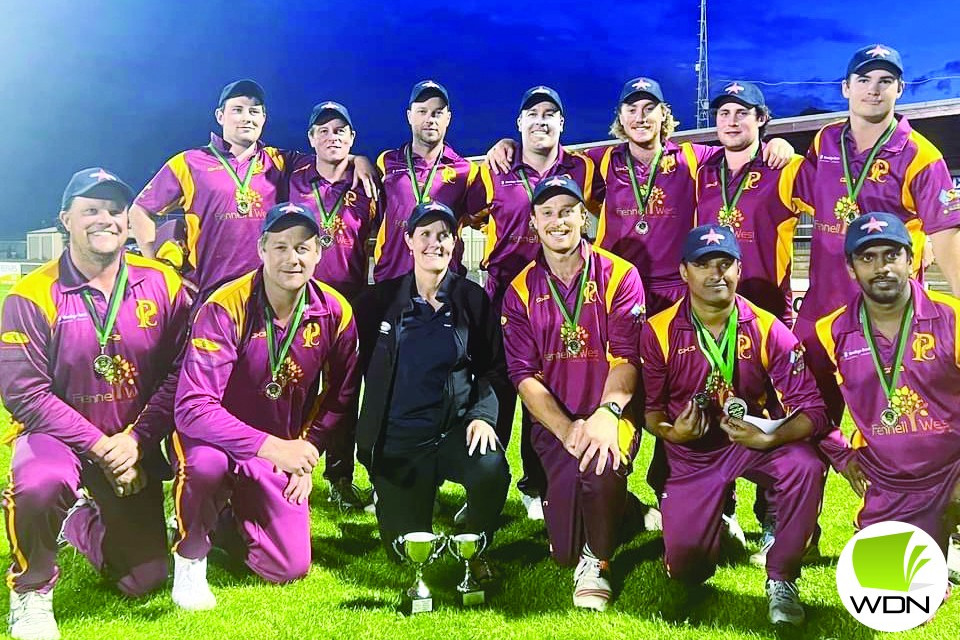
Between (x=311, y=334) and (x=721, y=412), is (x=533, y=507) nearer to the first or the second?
(x=721, y=412)

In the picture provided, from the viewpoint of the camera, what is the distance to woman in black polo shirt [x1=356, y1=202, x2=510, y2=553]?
359 centimetres

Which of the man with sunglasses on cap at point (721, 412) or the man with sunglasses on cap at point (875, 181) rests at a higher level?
the man with sunglasses on cap at point (875, 181)

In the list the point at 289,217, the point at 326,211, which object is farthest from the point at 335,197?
the point at 289,217

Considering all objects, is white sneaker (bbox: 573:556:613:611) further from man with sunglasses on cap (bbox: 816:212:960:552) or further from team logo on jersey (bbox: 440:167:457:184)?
team logo on jersey (bbox: 440:167:457:184)

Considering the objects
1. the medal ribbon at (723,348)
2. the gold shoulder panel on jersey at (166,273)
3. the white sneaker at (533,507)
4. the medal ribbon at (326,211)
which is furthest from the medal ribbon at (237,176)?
the medal ribbon at (723,348)

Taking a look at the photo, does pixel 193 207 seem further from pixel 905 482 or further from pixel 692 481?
pixel 905 482

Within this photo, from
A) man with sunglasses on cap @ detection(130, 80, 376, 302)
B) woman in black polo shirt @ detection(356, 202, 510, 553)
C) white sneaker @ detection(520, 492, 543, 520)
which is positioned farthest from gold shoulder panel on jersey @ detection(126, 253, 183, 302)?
white sneaker @ detection(520, 492, 543, 520)

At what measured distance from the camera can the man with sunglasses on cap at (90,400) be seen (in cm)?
305

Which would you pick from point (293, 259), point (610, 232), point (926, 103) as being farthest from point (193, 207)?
point (926, 103)

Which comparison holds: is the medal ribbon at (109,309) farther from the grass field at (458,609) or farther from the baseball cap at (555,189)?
the baseball cap at (555,189)

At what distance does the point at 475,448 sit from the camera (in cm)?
348

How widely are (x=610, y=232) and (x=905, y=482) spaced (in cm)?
187

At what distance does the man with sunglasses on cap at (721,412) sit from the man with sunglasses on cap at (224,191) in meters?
2.24

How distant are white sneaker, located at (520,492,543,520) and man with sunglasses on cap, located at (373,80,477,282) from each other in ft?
4.85
